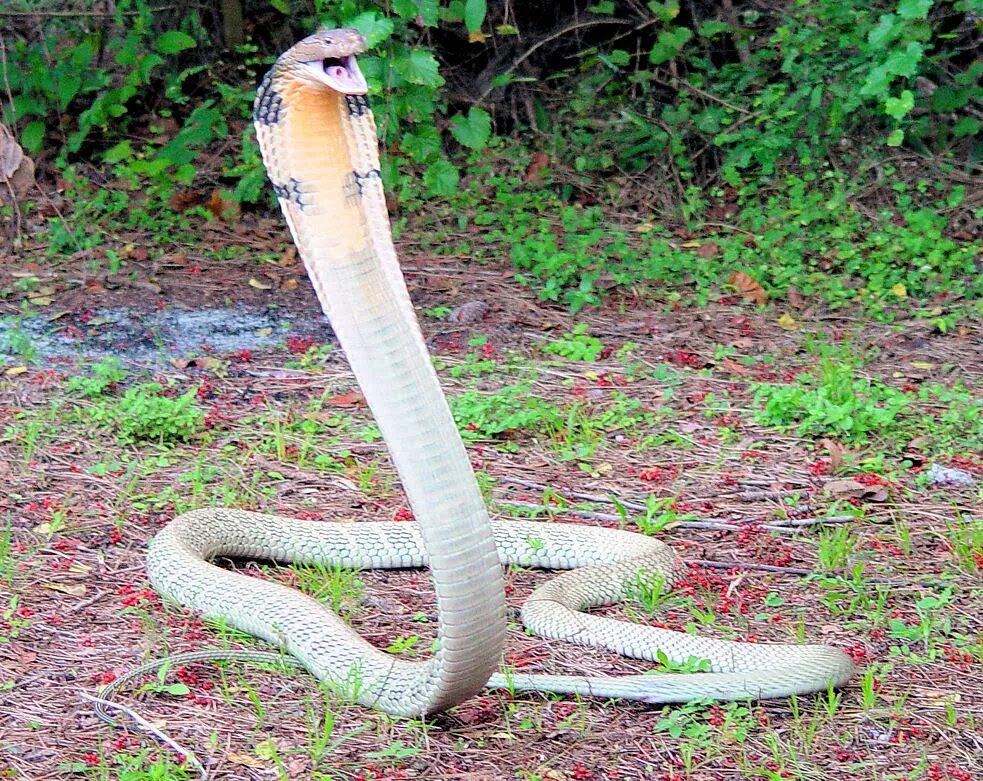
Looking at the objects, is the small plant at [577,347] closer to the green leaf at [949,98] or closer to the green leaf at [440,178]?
the green leaf at [440,178]

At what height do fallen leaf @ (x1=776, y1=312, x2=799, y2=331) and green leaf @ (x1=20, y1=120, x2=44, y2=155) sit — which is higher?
green leaf @ (x1=20, y1=120, x2=44, y2=155)

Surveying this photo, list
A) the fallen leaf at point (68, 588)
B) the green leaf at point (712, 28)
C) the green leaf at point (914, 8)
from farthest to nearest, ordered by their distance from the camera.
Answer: the green leaf at point (712, 28), the green leaf at point (914, 8), the fallen leaf at point (68, 588)

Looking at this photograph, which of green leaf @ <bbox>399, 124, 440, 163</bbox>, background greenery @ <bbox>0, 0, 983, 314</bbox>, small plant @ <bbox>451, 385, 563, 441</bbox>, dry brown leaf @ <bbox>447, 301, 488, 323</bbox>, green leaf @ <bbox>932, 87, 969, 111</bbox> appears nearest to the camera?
small plant @ <bbox>451, 385, 563, 441</bbox>

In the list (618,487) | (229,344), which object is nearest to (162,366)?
(229,344)

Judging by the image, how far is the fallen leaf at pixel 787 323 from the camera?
640 cm

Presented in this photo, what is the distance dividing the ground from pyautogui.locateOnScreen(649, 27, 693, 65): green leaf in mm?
2184

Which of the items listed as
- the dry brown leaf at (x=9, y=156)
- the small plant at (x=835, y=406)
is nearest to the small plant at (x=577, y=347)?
the small plant at (x=835, y=406)

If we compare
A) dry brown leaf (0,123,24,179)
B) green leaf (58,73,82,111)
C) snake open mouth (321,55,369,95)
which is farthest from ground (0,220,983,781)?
snake open mouth (321,55,369,95)

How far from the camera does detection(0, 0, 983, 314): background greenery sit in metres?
7.14

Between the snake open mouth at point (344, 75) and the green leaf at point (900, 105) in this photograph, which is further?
the green leaf at point (900, 105)

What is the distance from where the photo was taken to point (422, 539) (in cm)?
329

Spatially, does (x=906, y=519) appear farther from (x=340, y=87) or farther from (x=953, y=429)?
(x=340, y=87)

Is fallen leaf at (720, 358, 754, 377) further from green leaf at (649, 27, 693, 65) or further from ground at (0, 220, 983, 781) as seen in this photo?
green leaf at (649, 27, 693, 65)

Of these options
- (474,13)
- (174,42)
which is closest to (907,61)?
(474,13)
